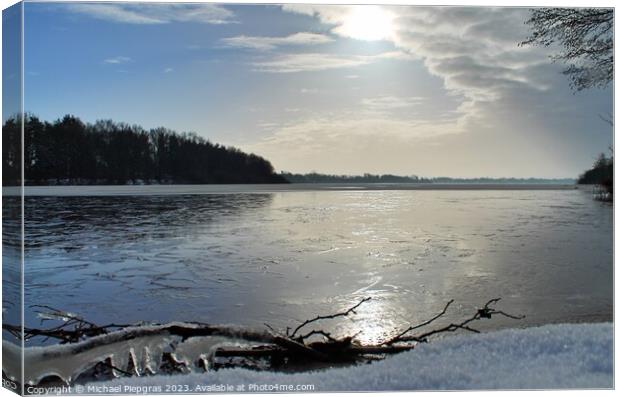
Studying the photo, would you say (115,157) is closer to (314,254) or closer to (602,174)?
(314,254)

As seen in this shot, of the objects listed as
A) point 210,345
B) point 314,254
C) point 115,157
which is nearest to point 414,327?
point 314,254

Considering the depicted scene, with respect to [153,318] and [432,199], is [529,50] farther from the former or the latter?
[153,318]

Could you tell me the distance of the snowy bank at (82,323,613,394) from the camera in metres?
3.10

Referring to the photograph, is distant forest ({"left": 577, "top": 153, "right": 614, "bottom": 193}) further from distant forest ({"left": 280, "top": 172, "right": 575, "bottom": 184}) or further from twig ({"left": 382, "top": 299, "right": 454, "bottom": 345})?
twig ({"left": 382, "top": 299, "right": 454, "bottom": 345})

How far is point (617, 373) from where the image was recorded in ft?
10.9

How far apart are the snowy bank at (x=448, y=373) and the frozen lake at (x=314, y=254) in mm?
204

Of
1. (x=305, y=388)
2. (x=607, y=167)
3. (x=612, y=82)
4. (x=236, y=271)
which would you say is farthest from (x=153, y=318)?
(x=612, y=82)

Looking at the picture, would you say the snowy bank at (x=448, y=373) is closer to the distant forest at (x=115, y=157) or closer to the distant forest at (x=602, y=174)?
the distant forest at (x=602, y=174)

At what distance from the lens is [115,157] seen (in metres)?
3.55

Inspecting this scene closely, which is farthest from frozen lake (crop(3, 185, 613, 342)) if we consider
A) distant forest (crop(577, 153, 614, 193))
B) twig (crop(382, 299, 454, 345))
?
distant forest (crop(577, 153, 614, 193))

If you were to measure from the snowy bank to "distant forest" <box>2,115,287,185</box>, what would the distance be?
4.31ft

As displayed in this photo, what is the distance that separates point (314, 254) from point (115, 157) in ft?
5.05

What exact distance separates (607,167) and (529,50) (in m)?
1.01

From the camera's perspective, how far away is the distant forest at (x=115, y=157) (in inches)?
129
